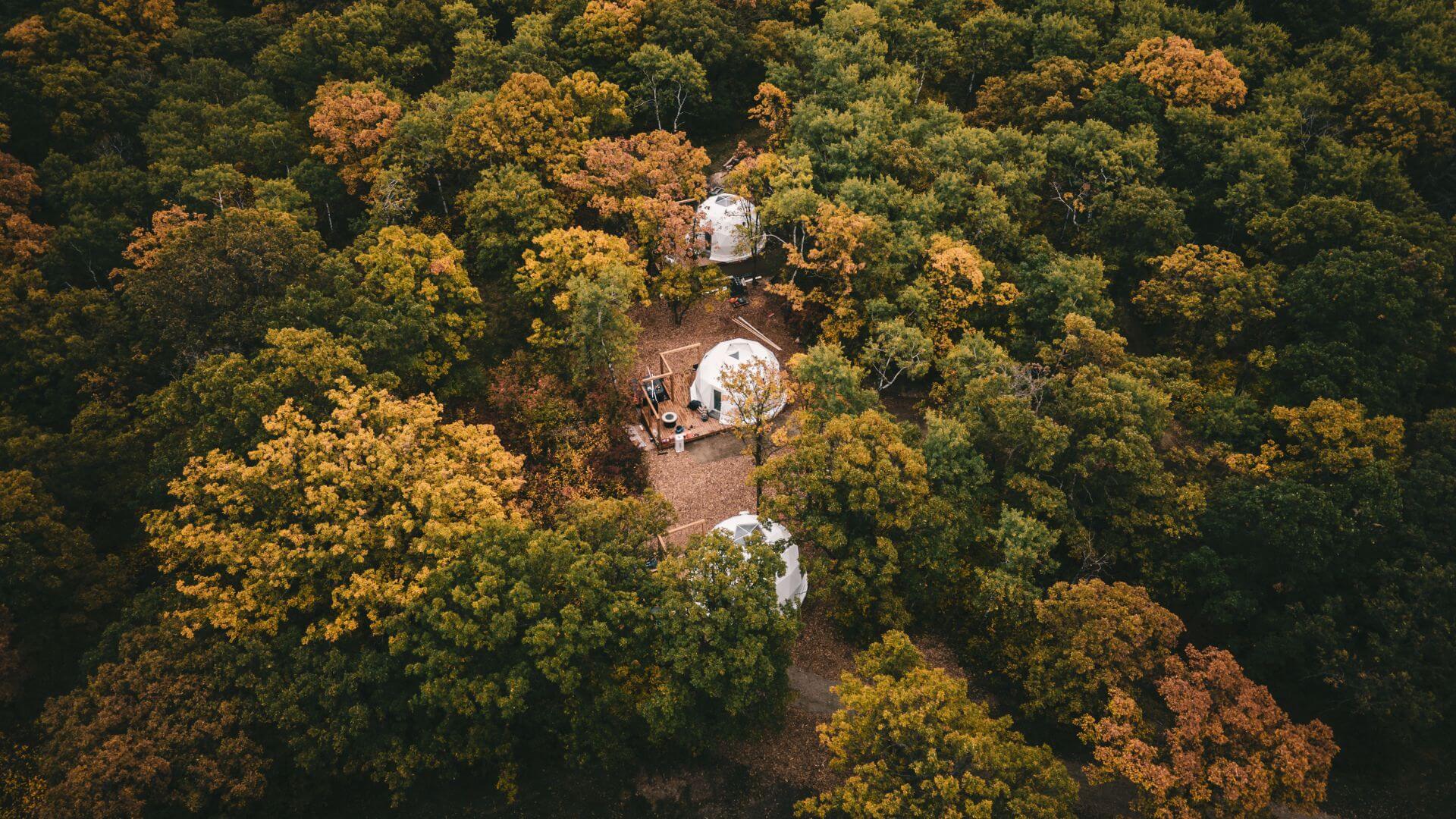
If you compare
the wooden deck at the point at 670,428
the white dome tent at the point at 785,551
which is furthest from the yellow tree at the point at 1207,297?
the wooden deck at the point at 670,428

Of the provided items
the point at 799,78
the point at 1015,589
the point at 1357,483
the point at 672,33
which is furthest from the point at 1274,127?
the point at 672,33

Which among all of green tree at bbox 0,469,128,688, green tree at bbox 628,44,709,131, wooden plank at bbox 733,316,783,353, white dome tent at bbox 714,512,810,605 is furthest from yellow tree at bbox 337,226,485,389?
green tree at bbox 628,44,709,131

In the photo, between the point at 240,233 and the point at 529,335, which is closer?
the point at 240,233

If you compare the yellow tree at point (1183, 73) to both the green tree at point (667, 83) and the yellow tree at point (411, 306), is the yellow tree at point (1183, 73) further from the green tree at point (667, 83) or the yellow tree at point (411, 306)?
the yellow tree at point (411, 306)

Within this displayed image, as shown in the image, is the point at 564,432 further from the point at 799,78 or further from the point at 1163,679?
the point at 799,78

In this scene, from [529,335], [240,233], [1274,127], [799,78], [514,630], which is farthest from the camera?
[799,78]

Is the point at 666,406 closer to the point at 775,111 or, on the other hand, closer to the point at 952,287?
the point at 952,287
